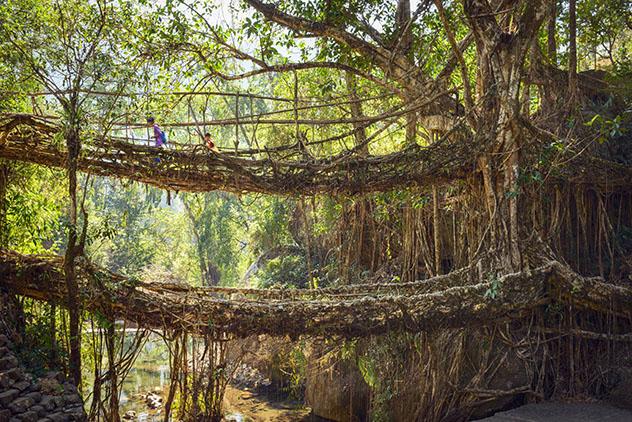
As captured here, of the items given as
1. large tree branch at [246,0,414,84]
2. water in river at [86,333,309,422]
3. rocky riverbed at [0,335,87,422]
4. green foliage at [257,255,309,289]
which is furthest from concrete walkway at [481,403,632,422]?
green foliage at [257,255,309,289]

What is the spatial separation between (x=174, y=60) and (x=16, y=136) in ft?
6.62

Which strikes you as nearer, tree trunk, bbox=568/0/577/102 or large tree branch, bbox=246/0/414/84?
tree trunk, bbox=568/0/577/102

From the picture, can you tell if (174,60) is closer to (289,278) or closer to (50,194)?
(50,194)

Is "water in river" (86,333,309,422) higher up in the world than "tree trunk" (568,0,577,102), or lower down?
lower down

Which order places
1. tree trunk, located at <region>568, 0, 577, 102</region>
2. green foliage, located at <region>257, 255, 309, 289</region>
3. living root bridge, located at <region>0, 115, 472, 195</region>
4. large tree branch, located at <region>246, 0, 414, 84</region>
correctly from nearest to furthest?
1. living root bridge, located at <region>0, 115, 472, 195</region>
2. tree trunk, located at <region>568, 0, 577, 102</region>
3. large tree branch, located at <region>246, 0, 414, 84</region>
4. green foliage, located at <region>257, 255, 309, 289</region>

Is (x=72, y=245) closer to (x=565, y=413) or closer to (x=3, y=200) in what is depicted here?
(x=3, y=200)

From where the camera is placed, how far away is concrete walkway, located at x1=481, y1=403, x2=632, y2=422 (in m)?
4.36

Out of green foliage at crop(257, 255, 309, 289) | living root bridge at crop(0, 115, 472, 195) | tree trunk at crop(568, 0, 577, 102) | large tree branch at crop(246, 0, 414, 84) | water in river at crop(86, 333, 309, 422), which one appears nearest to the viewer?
living root bridge at crop(0, 115, 472, 195)

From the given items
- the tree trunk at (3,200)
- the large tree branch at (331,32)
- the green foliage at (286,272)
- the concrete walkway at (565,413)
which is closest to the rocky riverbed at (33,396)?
the tree trunk at (3,200)

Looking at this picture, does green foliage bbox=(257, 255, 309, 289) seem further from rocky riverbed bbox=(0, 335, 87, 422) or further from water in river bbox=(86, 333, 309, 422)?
rocky riverbed bbox=(0, 335, 87, 422)

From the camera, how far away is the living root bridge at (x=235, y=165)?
4.65m

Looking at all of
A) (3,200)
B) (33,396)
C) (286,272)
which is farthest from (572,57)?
(286,272)

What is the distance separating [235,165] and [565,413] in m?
3.33

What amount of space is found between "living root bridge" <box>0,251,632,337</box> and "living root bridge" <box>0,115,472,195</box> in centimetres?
87
